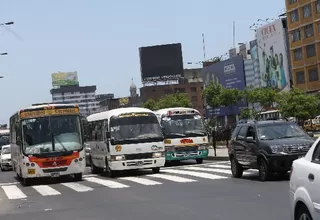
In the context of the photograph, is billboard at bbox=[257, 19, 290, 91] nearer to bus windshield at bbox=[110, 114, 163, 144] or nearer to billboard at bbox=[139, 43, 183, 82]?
billboard at bbox=[139, 43, 183, 82]

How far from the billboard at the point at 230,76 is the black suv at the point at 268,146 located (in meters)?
78.2

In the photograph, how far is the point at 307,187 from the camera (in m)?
7.31

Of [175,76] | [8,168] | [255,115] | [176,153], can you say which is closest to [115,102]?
[175,76]

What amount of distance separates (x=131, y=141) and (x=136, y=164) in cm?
93

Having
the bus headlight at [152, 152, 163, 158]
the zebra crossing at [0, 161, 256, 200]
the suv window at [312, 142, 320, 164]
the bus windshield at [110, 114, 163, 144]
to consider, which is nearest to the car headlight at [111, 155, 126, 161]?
the bus windshield at [110, 114, 163, 144]

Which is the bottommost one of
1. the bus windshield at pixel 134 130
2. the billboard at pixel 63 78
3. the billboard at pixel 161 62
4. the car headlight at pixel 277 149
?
the car headlight at pixel 277 149

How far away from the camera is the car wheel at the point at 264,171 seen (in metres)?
17.8

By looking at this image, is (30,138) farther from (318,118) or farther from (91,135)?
(318,118)

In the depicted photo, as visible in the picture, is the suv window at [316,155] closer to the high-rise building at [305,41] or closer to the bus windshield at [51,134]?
the bus windshield at [51,134]

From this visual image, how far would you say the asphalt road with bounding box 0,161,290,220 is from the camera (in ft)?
41.1

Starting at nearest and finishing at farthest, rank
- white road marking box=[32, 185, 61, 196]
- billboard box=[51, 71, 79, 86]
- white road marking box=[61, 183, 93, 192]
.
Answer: white road marking box=[32, 185, 61, 196] < white road marking box=[61, 183, 93, 192] < billboard box=[51, 71, 79, 86]

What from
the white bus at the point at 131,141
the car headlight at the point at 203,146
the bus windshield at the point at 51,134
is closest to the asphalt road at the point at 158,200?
the bus windshield at the point at 51,134

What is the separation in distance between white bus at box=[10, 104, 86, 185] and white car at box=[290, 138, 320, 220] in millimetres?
16215

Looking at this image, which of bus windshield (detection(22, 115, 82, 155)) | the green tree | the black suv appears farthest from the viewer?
the green tree
